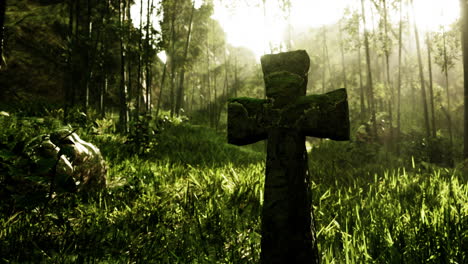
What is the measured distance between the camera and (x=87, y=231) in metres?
2.40

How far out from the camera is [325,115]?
165cm

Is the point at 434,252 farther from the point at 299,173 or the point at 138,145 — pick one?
the point at 138,145

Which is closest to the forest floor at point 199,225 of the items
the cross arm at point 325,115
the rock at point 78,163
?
the rock at point 78,163

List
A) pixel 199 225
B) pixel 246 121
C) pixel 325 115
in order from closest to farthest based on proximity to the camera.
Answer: pixel 325 115, pixel 246 121, pixel 199 225

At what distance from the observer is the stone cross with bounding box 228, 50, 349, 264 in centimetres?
161

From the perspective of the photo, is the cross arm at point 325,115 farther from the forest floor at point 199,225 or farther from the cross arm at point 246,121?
the forest floor at point 199,225

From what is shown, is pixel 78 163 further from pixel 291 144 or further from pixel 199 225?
pixel 291 144

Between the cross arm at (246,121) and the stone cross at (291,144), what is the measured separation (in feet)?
0.05

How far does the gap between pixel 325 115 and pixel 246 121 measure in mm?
551

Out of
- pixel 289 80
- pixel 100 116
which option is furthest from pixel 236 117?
pixel 100 116

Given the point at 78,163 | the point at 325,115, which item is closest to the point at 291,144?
the point at 325,115

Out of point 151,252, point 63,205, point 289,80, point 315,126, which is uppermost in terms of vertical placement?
point 289,80

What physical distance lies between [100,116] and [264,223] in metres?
9.48

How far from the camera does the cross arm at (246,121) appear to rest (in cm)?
184
